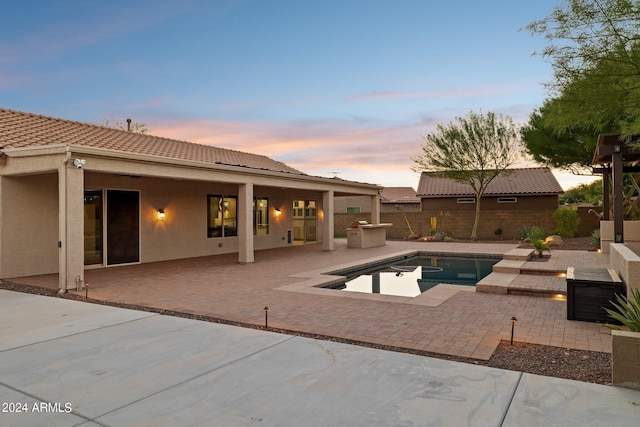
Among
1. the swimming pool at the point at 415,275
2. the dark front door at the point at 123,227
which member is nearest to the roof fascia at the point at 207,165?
the dark front door at the point at 123,227

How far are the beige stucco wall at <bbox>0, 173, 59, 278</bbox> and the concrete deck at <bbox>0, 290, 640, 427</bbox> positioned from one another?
6245 millimetres

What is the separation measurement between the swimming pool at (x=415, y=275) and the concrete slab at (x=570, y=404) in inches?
215

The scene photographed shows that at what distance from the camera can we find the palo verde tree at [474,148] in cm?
2392

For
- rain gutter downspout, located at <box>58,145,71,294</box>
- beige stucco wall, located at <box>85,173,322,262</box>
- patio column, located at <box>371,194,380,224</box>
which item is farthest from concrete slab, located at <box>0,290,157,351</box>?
patio column, located at <box>371,194,380,224</box>

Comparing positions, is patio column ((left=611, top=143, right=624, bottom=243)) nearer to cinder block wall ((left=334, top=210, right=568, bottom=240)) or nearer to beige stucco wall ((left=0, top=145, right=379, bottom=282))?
beige stucco wall ((left=0, top=145, right=379, bottom=282))

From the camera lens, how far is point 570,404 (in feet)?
10.9

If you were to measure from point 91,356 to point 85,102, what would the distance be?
68.4 feet

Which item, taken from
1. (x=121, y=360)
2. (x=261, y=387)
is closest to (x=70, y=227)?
(x=121, y=360)

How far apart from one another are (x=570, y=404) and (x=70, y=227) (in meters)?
9.13

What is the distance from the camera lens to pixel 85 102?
21531 mm

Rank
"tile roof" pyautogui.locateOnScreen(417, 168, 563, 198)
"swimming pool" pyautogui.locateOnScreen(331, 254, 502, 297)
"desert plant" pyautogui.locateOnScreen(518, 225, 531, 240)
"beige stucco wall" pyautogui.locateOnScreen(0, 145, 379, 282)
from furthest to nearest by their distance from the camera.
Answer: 1. "tile roof" pyautogui.locateOnScreen(417, 168, 563, 198)
2. "desert plant" pyautogui.locateOnScreen(518, 225, 531, 240)
3. "swimming pool" pyautogui.locateOnScreen(331, 254, 502, 297)
4. "beige stucco wall" pyautogui.locateOnScreen(0, 145, 379, 282)

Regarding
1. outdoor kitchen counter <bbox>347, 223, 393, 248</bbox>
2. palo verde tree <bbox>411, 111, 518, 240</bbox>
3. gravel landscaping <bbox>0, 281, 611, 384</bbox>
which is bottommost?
gravel landscaping <bbox>0, 281, 611, 384</bbox>

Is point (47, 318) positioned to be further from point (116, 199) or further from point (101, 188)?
point (116, 199)

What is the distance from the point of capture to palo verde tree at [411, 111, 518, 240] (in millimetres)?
23922
